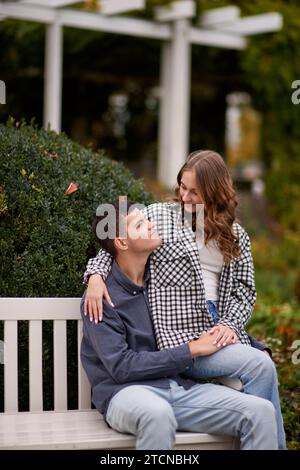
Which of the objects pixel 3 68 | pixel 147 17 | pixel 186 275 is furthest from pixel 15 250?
pixel 3 68

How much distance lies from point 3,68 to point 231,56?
3499mm

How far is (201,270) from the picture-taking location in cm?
352

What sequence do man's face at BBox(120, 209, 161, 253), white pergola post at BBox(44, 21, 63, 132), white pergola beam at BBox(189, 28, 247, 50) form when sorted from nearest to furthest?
1. man's face at BBox(120, 209, 161, 253)
2. white pergola post at BBox(44, 21, 63, 132)
3. white pergola beam at BBox(189, 28, 247, 50)

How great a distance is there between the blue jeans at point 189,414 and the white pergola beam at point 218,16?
7573 millimetres

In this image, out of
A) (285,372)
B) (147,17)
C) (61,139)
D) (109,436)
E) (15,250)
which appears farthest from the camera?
(147,17)

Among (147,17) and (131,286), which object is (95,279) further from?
(147,17)

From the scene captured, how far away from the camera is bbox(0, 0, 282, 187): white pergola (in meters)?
9.20

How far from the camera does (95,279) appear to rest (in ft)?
10.9

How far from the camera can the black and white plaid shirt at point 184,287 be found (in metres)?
3.39

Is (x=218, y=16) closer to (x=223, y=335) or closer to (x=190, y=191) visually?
(x=190, y=191)

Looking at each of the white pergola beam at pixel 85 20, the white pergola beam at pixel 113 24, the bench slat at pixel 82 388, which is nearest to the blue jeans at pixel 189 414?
the bench slat at pixel 82 388

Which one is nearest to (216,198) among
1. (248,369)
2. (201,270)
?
(201,270)

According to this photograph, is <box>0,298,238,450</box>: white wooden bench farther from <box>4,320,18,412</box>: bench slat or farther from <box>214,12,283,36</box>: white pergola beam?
<box>214,12,283,36</box>: white pergola beam

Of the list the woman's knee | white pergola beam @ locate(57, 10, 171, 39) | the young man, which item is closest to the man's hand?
the young man
